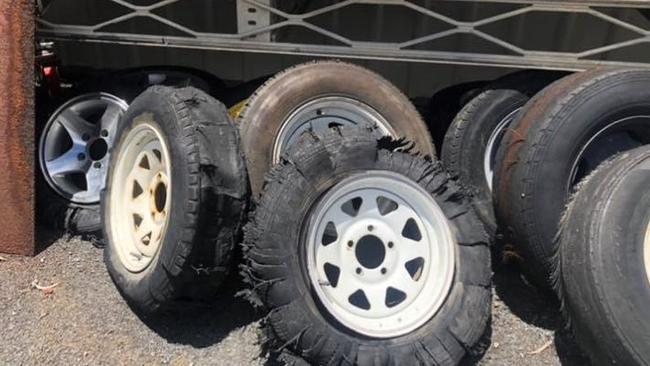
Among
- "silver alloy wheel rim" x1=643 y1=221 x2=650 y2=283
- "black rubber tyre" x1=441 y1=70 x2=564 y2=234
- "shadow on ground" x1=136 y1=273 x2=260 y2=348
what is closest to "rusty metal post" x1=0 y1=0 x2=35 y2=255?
"shadow on ground" x1=136 y1=273 x2=260 y2=348

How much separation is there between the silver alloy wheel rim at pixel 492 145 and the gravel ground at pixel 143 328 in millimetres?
680

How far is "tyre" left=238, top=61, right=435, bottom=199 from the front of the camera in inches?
146

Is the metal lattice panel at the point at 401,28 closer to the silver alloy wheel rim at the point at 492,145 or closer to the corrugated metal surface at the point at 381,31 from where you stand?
the corrugated metal surface at the point at 381,31

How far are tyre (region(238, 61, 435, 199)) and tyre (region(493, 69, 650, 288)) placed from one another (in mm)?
580

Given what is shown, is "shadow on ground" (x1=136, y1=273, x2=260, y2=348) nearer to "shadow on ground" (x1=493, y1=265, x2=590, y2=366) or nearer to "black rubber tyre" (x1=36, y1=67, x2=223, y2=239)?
"black rubber tyre" (x1=36, y1=67, x2=223, y2=239)

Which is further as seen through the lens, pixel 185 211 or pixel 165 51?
pixel 165 51

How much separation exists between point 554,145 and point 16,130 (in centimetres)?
309

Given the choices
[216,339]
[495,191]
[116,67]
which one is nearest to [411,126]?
[495,191]

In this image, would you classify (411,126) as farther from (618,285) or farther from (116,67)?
(116,67)

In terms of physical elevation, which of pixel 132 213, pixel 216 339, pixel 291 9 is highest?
pixel 291 9

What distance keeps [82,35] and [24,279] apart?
1714mm

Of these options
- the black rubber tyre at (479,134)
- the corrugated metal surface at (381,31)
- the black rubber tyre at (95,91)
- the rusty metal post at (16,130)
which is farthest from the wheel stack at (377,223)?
the corrugated metal surface at (381,31)

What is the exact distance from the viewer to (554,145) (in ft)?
10.8

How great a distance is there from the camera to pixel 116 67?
5.42 metres
